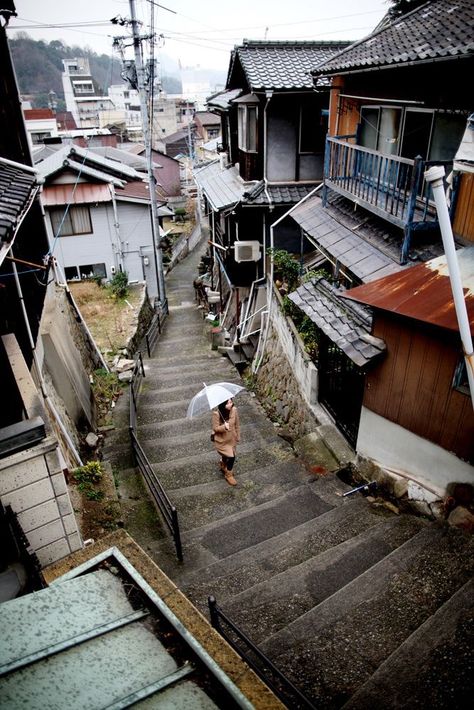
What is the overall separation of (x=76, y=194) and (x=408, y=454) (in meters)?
23.1

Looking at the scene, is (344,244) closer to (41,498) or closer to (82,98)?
(41,498)

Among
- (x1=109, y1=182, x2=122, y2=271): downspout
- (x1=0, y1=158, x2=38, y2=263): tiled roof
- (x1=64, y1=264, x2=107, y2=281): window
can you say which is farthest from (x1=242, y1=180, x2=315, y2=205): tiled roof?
(x1=64, y1=264, x2=107, y2=281): window

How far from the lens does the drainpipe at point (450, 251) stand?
4039 mm

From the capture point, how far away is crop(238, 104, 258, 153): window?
54.3 feet

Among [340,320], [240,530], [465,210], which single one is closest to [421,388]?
[340,320]

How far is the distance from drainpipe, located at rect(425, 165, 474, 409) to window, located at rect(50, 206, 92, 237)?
78.7ft

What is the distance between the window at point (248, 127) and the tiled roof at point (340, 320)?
887cm

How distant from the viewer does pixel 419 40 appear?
9211 millimetres

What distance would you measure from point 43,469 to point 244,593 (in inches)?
119

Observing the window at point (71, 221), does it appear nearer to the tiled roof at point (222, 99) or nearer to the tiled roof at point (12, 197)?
the tiled roof at point (222, 99)

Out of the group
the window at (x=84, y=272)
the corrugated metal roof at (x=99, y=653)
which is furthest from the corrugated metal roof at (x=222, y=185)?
the corrugated metal roof at (x=99, y=653)

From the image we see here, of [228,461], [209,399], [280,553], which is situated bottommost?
[228,461]

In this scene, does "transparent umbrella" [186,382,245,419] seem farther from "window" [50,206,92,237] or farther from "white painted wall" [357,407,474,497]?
"window" [50,206,92,237]

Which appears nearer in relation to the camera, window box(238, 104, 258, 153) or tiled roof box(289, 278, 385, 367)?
tiled roof box(289, 278, 385, 367)
